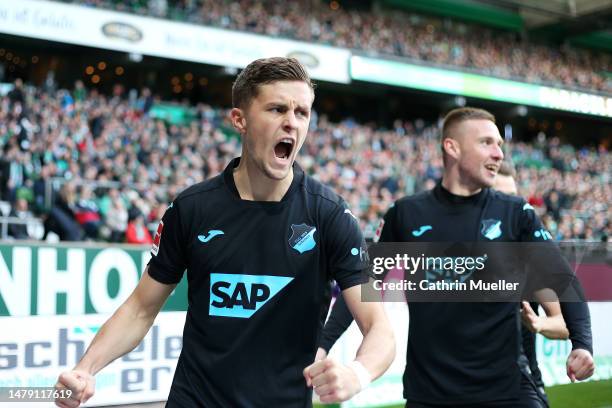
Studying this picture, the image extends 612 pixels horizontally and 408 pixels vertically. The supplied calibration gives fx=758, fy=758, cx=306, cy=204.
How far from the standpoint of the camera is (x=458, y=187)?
4.38 metres

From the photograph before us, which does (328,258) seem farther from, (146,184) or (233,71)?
(233,71)

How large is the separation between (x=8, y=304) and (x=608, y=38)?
4554cm

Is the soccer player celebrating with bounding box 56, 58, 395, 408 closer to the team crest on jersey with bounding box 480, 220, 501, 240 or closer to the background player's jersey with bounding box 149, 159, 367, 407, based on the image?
the background player's jersey with bounding box 149, 159, 367, 407

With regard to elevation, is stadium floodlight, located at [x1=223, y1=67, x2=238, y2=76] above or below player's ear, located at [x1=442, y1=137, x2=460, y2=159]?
above

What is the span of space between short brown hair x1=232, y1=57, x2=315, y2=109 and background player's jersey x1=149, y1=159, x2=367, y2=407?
1.26 ft

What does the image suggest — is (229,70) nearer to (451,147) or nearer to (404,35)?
(404,35)

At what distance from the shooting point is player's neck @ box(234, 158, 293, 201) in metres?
2.92

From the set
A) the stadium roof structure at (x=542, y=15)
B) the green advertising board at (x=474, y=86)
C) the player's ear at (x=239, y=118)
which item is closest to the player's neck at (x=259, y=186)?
the player's ear at (x=239, y=118)

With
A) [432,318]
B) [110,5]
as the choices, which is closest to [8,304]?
[432,318]

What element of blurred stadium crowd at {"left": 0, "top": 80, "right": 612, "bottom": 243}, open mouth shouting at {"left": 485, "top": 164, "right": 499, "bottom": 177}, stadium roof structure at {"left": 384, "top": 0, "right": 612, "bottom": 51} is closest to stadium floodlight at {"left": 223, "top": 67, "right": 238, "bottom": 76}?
blurred stadium crowd at {"left": 0, "top": 80, "right": 612, "bottom": 243}

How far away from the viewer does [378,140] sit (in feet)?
85.2

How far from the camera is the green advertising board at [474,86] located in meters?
30.8

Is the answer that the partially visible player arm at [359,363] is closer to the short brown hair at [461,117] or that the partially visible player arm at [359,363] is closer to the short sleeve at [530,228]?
the short sleeve at [530,228]

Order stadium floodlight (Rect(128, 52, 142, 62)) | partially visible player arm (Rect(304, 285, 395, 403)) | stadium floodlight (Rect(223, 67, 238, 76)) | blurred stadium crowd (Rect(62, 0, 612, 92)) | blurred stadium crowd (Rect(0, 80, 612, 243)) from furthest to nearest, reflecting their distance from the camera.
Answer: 1. stadium floodlight (Rect(223, 67, 238, 76))
2. blurred stadium crowd (Rect(62, 0, 612, 92))
3. stadium floodlight (Rect(128, 52, 142, 62))
4. blurred stadium crowd (Rect(0, 80, 612, 243))
5. partially visible player arm (Rect(304, 285, 395, 403))
